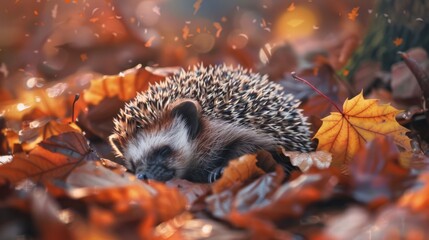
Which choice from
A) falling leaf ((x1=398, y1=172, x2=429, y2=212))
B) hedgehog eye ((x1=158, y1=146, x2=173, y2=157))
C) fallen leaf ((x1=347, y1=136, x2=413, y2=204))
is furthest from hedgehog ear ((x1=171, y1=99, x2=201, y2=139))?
falling leaf ((x1=398, y1=172, x2=429, y2=212))

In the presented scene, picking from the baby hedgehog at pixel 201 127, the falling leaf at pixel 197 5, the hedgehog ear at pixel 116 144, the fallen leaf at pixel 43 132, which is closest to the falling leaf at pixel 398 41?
the baby hedgehog at pixel 201 127

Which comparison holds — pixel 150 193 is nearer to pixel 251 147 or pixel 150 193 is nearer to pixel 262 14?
pixel 251 147

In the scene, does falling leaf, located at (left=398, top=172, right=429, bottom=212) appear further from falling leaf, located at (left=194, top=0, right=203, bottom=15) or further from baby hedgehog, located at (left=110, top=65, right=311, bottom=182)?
falling leaf, located at (left=194, top=0, right=203, bottom=15)

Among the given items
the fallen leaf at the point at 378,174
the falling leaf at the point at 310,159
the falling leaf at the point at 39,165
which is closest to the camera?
the fallen leaf at the point at 378,174

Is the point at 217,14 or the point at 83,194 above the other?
the point at 83,194

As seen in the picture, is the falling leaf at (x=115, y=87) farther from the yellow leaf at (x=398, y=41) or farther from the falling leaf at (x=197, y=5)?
the falling leaf at (x=197, y=5)

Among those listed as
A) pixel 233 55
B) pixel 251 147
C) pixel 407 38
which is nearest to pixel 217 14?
pixel 233 55

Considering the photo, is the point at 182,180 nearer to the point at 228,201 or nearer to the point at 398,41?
the point at 228,201
